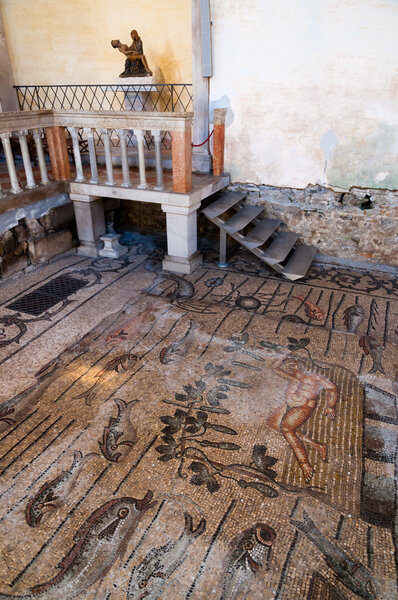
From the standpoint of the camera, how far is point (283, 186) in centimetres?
572

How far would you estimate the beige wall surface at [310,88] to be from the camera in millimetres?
4762

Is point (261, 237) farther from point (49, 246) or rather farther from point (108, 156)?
point (49, 246)

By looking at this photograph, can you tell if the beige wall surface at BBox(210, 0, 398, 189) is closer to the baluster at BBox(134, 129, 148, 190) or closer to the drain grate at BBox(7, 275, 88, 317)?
the baluster at BBox(134, 129, 148, 190)

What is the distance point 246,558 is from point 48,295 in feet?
11.4

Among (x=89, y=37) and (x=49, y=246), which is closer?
(x=49, y=246)

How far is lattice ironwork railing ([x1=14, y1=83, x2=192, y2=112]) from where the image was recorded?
7.19 meters

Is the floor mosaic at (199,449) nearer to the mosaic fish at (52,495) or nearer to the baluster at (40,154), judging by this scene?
the mosaic fish at (52,495)

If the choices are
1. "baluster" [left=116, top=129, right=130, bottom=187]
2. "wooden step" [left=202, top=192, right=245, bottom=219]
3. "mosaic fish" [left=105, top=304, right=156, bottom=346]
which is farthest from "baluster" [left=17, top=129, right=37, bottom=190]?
"mosaic fish" [left=105, top=304, right=156, bottom=346]

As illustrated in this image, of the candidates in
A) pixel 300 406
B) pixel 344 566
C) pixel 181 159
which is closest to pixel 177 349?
pixel 300 406

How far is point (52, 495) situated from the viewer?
246cm

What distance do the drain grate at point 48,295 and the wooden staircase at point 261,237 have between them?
1781 mm

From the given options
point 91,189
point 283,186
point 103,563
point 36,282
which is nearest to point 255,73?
point 283,186

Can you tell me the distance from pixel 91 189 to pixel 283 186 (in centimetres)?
250

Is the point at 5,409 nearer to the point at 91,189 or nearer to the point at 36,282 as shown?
the point at 36,282
